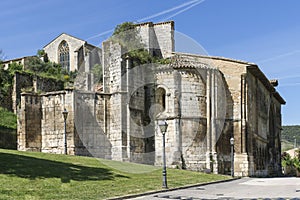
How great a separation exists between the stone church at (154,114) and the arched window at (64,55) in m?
29.5

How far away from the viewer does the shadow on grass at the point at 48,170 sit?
16.9 metres

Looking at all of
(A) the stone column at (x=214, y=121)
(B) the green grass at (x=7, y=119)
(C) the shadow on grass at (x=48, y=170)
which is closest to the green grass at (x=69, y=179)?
(C) the shadow on grass at (x=48, y=170)

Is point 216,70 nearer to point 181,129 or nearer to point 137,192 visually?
point 181,129

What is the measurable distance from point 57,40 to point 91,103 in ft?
117

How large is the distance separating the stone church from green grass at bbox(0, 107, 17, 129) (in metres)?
4.50

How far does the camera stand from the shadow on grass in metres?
16.9

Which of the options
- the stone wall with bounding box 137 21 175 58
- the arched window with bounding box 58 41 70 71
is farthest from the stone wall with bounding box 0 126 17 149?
the arched window with bounding box 58 41 70 71

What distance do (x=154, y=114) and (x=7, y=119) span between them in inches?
497

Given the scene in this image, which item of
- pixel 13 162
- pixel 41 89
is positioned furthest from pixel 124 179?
pixel 41 89

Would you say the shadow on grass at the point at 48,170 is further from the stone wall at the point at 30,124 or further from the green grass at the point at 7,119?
the green grass at the point at 7,119

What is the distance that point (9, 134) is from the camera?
34281 millimetres

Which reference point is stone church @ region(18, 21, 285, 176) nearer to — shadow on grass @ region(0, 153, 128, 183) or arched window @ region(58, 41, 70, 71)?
shadow on grass @ region(0, 153, 128, 183)

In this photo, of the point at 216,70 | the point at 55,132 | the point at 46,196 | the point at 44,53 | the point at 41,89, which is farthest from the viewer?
the point at 44,53

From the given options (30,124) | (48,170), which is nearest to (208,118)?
(30,124)
